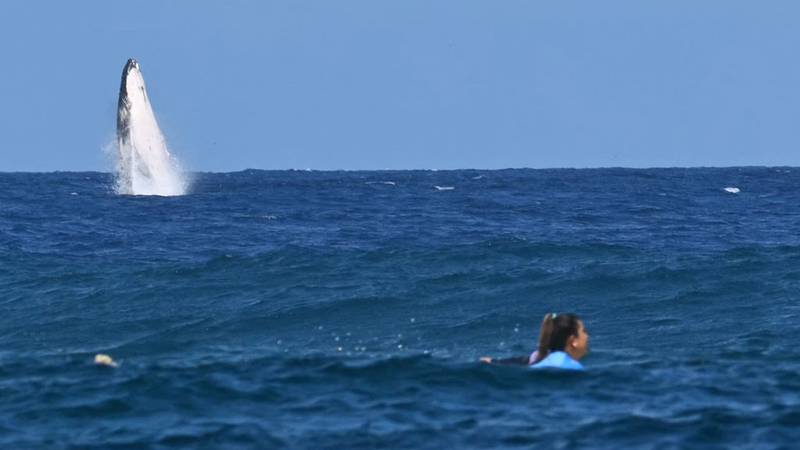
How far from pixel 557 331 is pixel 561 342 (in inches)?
7.5

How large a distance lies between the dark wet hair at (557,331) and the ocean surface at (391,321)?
0.32 m

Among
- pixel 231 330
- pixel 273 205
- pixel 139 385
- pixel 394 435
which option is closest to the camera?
pixel 394 435

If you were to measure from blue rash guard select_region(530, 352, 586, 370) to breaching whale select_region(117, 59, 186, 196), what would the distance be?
49.3m

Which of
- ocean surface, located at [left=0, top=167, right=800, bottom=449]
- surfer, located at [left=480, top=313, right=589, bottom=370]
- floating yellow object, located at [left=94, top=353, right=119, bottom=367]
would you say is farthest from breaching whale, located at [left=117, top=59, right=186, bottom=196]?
surfer, located at [left=480, top=313, right=589, bottom=370]

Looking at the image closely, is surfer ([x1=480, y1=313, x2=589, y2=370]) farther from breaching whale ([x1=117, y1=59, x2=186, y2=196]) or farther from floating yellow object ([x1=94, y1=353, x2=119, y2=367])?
breaching whale ([x1=117, y1=59, x2=186, y2=196])

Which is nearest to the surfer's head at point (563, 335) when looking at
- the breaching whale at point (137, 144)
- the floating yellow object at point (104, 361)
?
the floating yellow object at point (104, 361)

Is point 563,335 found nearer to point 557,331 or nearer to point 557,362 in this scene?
point 557,331

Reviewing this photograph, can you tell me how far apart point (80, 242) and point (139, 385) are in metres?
23.0

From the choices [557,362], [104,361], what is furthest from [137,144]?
[557,362]

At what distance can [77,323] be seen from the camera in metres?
26.3

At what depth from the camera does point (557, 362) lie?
48.3 ft

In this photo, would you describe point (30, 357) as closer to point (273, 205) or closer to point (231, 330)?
point (231, 330)

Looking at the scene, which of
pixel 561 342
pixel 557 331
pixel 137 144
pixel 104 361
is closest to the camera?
pixel 557 331

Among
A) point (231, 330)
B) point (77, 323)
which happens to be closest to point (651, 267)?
point (231, 330)
